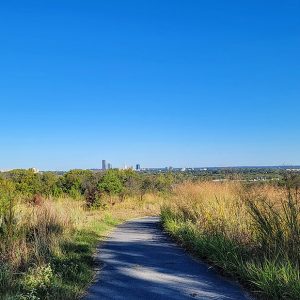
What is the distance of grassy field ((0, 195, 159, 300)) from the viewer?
6.14 meters

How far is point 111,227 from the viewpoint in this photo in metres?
16.0

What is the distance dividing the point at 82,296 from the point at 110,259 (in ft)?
9.71

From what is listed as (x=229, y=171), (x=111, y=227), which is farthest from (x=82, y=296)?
(x=111, y=227)

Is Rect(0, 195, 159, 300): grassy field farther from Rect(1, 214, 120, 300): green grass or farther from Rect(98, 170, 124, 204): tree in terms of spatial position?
Rect(98, 170, 124, 204): tree

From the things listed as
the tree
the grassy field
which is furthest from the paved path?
the tree

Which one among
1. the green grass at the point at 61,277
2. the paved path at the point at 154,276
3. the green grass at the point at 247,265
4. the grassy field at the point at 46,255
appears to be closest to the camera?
the green grass at the point at 247,265

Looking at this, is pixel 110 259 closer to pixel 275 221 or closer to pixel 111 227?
pixel 275 221

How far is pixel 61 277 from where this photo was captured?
269 inches

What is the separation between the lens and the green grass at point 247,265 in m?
5.72

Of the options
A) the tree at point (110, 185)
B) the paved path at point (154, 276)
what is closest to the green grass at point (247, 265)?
the paved path at point (154, 276)

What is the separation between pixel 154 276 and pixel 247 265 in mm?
1663

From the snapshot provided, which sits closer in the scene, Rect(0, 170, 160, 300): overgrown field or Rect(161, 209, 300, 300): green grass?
Rect(161, 209, 300, 300): green grass

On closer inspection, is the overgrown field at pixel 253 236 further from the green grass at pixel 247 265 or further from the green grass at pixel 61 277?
the green grass at pixel 61 277

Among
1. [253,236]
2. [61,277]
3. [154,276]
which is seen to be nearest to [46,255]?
[61,277]
